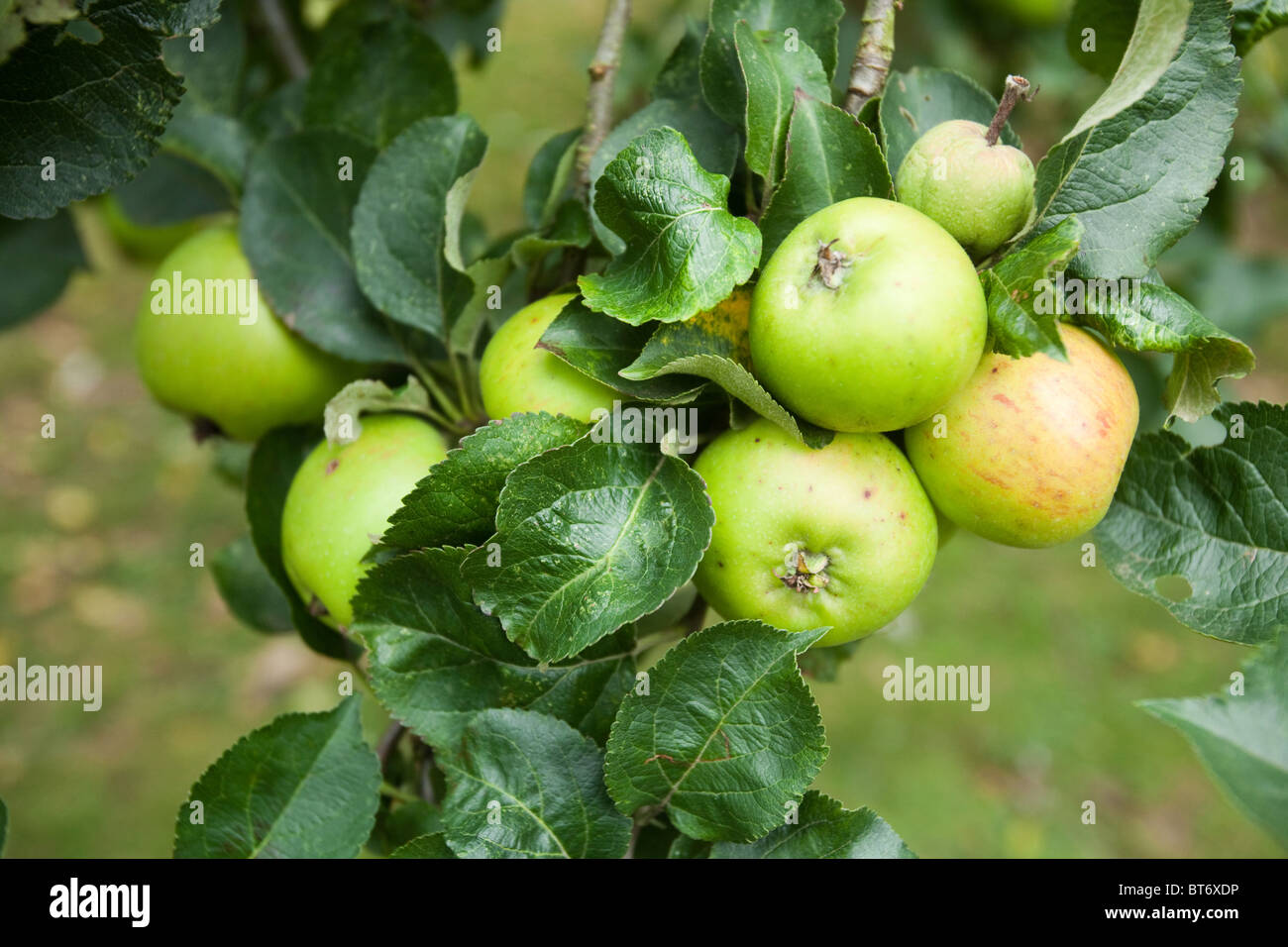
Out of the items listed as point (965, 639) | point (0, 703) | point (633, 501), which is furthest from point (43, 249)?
point (965, 639)

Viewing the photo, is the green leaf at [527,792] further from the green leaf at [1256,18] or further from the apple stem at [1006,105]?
the green leaf at [1256,18]

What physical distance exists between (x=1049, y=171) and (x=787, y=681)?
0.48 m

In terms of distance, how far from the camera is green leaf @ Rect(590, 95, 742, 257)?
932 millimetres

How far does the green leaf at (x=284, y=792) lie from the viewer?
89 centimetres

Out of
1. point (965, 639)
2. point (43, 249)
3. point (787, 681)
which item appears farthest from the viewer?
point (965, 639)

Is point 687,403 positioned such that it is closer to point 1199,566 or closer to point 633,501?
point 633,501

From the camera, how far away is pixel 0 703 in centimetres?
276

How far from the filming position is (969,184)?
775 mm

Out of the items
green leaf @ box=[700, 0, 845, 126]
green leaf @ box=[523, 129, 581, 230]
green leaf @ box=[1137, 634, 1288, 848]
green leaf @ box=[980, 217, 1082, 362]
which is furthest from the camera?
green leaf @ box=[523, 129, 581, 230]

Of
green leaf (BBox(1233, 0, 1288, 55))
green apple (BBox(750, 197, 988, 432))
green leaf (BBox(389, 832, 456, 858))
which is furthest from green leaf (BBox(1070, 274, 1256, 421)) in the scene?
green leaf (BBox(389, 832, 456, 858))

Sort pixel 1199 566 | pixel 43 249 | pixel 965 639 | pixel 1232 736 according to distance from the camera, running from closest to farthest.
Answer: pixel 1232 736, pixel 1199 566, pixel 43 249, pixel 965 639

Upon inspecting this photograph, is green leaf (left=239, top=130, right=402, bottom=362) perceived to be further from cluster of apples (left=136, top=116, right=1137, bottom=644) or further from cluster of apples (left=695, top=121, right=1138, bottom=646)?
cluster of apples (left=695, top=121, right=1138, bottom=646)

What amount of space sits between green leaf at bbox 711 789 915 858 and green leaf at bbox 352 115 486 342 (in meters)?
0.58

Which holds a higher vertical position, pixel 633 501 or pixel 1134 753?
pixel 633 501
